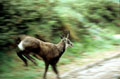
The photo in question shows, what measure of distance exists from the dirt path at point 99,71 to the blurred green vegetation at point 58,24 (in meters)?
1.27

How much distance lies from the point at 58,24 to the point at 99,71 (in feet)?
13.4

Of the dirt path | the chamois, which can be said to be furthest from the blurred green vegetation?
the dirt path

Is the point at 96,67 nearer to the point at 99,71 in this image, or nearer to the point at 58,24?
the point at 99,71

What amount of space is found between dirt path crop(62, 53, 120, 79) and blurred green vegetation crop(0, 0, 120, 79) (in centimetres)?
127

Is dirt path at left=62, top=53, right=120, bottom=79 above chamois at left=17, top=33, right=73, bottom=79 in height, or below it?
below

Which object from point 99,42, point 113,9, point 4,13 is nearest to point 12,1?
point 4,13

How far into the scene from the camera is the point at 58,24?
1293 cm

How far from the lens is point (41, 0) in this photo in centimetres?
1196

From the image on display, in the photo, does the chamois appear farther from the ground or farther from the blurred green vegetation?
the ground

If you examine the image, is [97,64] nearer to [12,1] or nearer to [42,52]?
[42,52]

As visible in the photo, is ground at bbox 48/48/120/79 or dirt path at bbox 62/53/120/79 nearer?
A: dirt path at bbox 62/53/120/79

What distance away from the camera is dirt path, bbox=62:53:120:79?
8.94m

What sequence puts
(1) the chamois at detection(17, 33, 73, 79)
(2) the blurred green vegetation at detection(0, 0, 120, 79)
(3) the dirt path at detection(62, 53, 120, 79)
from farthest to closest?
(2) the blurred green vegetation at detection(0, 0, 120, 79) < (3) the dirt path at detection(62, 53, 120, 79) < (1) the chamois at detection(17, 33, 73, 79)

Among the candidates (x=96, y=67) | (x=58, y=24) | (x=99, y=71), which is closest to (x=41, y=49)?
(x=99, y=71)
